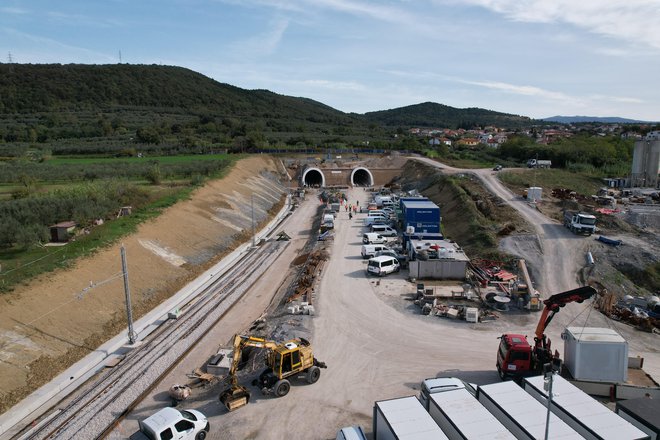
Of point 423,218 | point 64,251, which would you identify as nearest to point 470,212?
point 423,218

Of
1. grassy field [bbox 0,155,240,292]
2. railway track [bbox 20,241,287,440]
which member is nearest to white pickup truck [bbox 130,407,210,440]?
railway track [bbox 20,241,287,440]

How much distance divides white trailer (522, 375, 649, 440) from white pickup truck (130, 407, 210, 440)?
11298 millimetres

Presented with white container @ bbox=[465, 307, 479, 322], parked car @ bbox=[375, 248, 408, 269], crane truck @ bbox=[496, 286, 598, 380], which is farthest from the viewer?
parked car @ bbox=[375, 248, 408, 269]

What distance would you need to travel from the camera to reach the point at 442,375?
1859 cm

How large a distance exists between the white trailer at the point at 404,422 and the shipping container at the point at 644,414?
6021 millimetres

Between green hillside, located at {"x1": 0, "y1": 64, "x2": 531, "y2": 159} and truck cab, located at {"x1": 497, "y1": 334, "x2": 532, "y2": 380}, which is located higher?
green hillside, located at {"x1": 0, "y1": 64, "x2": 531, "y2": 159}

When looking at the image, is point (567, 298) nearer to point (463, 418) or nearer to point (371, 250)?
point (463, 418)

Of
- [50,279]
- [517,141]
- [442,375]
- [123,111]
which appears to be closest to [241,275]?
[50,279]

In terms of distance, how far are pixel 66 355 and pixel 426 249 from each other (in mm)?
22765

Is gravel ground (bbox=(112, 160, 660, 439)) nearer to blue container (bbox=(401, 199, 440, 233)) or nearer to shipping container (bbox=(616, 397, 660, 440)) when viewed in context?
shipping container (bbox=(616, 397, 660, 440))

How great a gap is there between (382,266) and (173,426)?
19.5 meters

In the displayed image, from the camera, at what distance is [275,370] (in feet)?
56.3

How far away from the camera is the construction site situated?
1505 cm

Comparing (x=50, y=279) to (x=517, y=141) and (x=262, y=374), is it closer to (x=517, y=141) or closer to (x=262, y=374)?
(x=262, y=374)
